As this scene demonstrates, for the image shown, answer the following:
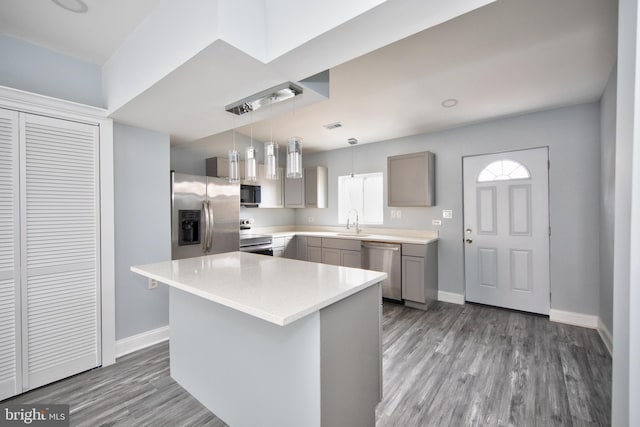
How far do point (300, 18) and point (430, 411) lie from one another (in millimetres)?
2468

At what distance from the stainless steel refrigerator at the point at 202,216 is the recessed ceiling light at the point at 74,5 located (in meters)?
1.52

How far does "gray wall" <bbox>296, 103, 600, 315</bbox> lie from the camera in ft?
9.93

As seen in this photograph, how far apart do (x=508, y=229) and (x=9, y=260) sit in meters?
4.85

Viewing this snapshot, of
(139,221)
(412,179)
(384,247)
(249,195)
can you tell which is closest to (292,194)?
(249,195)

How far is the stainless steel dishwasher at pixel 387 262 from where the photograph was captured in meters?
3.81

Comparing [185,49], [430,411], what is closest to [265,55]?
[185,49]

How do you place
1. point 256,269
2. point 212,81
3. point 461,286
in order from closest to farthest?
1. point 212,81
2. point 256,269
3. point 461,286

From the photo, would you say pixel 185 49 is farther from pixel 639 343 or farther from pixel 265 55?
pixel 639 343

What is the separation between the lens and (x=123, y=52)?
216cm

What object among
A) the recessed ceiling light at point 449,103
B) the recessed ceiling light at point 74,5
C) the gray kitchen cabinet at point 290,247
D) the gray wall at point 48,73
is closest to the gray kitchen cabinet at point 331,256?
the gray kitchen cabinet at point 290,247

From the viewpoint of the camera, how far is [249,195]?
441cm

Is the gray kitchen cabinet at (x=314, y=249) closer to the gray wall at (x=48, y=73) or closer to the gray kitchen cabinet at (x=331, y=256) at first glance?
the gray kitchen cabinet at (x=331, y=256)

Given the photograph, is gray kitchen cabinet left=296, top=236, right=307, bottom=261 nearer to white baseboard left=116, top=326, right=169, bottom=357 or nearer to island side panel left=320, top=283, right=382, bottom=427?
white baseboard left=116, top=326, right=169, bottom=357

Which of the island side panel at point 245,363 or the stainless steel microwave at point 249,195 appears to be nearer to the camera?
the island side panel at point 245,363
